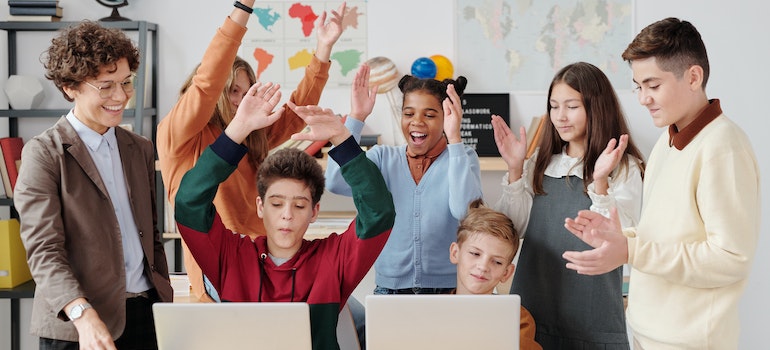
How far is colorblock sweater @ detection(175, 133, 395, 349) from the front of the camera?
182 centimetres

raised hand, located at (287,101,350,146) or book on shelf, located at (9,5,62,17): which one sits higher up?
book on shelf, located at (9,5,62,17)

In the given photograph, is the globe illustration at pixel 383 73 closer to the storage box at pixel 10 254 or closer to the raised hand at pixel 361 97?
the raised hand at pixel 361 97

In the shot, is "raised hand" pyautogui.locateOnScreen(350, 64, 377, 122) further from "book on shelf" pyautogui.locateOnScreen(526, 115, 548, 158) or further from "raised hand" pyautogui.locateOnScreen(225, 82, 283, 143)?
"book on shelf" pyautogui.locateOnScreen(526, 115, 548, 158)

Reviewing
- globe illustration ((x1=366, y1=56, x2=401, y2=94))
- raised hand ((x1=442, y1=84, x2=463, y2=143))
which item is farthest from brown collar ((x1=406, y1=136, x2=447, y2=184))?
globe illustration ((x1=366, y1=56, x2=401, y2=94))

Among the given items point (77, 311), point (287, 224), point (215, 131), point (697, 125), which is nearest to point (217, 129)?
point (215, 131)

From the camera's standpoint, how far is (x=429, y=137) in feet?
7.37

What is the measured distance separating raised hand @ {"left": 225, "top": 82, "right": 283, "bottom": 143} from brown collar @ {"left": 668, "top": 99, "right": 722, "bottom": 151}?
0.87 metres

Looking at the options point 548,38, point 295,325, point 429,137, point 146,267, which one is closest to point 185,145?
point 146,267

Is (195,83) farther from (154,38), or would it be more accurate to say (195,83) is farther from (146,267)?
(154,38)

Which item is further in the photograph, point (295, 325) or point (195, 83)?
point (195, 83)

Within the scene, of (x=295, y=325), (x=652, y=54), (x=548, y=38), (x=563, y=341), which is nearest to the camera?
(x=295, y=325)

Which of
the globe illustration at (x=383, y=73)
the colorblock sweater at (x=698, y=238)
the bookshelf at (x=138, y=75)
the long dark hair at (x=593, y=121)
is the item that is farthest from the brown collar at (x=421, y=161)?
the bookshelf at (x=138, y=75)

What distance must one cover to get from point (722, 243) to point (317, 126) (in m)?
0.90

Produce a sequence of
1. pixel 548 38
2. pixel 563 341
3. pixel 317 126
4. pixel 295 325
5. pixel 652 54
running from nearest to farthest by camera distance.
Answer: pixel 295 325, pixel 652 54, pixel 317 126, pixel 563 341, pixel 548 38
